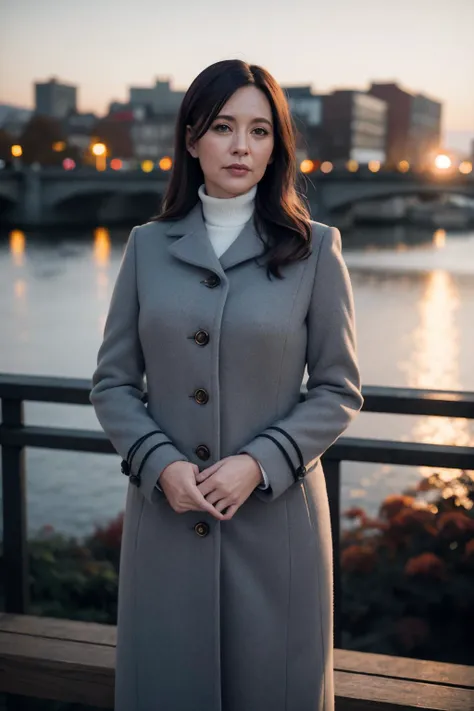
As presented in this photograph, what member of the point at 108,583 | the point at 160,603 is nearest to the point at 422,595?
the point at 108,583

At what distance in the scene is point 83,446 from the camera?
2.48 metres

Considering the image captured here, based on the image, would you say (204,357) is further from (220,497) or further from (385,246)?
(385,246)

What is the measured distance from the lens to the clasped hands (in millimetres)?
1661

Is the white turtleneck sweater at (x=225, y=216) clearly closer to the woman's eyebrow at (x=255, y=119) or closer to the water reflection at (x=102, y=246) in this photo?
the woman's eyebrow at (x=255, y=119)

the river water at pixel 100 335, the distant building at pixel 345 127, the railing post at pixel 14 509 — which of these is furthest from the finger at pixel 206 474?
the distant building at pixel 345 127

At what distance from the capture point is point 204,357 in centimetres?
174

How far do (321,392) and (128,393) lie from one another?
364mm

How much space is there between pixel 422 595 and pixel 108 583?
101cm

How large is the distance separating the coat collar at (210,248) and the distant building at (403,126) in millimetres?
107527

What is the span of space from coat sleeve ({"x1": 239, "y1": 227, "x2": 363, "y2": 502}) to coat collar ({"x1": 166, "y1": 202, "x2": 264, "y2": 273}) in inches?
5.1

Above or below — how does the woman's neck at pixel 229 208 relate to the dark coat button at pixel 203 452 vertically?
above

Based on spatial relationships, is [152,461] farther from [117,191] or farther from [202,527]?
[117,191]

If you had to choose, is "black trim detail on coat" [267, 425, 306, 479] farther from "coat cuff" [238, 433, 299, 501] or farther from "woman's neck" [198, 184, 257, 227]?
"woman's neck" [198, 184, 257, 227]

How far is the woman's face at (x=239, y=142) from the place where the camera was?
1.73 metres
